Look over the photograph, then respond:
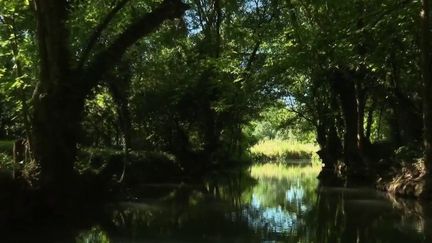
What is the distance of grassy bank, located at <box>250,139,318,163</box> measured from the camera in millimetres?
71812

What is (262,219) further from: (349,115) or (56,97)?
(349,115)

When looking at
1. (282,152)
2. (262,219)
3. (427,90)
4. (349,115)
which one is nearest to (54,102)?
(262,219)

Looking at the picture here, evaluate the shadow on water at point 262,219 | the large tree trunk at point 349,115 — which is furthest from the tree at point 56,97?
the large tree trunk at point 349,115

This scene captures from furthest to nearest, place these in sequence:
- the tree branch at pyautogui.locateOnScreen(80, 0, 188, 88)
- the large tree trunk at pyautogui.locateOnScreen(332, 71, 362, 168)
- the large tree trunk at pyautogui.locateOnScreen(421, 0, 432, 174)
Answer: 1. the large tree trunk at pyautogui.locateOnScreen(332, 71, 362, 168)
2. the large tree trunk at pyautogui.locateOnScreen(421, 0, 432, 174)
3. the tree branch at pyautogui.locateOnScreen(80, 0, 188, 88)

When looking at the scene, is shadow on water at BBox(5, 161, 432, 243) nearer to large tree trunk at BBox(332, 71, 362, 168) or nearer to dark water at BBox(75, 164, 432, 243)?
dark water at BBox(75, 164, 432, 243)

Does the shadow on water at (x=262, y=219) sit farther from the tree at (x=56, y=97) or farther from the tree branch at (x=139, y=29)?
the tree branch at (x=139, y=29)

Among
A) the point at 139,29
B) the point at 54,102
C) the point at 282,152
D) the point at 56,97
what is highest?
the point at 139,29

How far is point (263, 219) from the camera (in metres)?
14.0

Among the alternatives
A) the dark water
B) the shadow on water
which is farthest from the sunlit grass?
the dark water

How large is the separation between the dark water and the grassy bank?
50.4 meters

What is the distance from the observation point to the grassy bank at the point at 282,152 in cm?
7181

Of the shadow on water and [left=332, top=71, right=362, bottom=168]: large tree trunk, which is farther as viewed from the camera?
[left=332, top=71, right=362, bottom=168]: large tree trunk

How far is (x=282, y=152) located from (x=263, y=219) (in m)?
58.5

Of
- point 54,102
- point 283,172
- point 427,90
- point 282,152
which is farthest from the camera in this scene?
point 282,152
